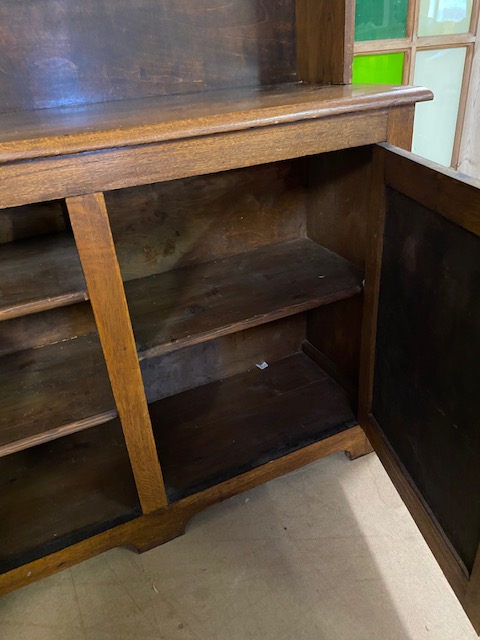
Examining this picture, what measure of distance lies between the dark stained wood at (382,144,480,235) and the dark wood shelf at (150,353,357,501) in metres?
0.79

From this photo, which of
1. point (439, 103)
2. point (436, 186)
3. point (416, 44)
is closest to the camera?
point (436, 186)

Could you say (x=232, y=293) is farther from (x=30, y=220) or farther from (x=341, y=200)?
(x=30, y=220)

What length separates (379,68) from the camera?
170cm

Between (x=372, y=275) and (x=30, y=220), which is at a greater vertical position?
(x=30, y=220)

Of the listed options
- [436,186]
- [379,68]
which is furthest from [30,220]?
[379,68]

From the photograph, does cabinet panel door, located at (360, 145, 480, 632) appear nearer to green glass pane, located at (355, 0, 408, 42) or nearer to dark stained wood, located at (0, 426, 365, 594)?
dark stained wood, located at (0, 426, 365, 594)

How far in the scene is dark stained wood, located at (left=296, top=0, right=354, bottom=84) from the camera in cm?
118

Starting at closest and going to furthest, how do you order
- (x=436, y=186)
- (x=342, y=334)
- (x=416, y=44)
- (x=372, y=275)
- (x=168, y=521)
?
1. (x=436, y=186)
2. (x=372, y=275)
3. (x=168, y=521)
4. (x=342, y=334)
5. (x=416, y=44)

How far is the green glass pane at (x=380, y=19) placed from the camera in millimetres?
1590

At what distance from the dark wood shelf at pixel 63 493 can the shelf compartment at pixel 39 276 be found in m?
0.63

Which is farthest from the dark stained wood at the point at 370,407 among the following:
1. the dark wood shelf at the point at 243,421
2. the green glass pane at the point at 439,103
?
the green glass pane at the point at 439,103

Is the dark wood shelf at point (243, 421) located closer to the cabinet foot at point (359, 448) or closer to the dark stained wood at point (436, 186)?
the cabinet foot at point (359, 448)

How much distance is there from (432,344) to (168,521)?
0.87 m

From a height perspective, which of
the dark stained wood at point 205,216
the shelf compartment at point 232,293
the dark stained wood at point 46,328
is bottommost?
the dark stained wood at point 46,328
